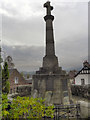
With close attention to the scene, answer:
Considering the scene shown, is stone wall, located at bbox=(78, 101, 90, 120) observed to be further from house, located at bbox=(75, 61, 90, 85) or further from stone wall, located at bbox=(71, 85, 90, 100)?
house, located at bbox=(75, 61, 90, 85)

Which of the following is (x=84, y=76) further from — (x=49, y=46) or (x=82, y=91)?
(x=49, y=46)

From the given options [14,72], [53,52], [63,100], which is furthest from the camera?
[14,72]

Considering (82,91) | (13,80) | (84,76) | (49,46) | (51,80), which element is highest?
(49,46)

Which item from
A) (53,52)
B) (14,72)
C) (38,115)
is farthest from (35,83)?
(14,72)

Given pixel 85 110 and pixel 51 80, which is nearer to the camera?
pixel 85 110

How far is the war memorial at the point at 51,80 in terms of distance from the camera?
604 cm

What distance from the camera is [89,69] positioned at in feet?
68.2

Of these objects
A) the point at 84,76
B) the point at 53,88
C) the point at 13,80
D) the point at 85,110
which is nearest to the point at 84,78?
the point at 84,76

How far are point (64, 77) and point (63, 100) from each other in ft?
4.64

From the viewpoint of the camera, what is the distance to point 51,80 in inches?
247

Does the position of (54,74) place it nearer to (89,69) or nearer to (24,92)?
(24,92)

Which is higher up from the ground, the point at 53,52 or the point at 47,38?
the point at 47,38

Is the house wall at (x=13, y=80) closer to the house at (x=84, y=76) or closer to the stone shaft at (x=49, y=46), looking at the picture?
the house at (x=84, y=76)

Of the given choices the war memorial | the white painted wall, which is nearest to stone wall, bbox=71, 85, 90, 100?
the war memorial
